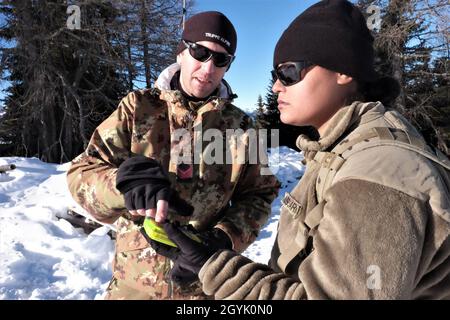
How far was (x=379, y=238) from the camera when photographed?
90 cm

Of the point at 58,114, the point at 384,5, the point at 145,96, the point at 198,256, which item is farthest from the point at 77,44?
the point at 198,256

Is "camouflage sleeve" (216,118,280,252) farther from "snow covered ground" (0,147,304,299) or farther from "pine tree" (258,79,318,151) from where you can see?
"pine tree" (258,79,318,151)

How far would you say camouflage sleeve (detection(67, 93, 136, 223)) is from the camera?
1.75 metres

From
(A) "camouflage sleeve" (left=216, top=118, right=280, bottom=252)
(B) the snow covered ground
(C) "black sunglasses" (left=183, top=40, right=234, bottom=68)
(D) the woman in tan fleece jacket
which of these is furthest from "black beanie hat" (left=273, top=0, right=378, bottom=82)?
(B) the snow covered ground

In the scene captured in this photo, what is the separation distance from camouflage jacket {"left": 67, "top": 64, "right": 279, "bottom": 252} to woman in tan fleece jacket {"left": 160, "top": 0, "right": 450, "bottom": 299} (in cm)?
57

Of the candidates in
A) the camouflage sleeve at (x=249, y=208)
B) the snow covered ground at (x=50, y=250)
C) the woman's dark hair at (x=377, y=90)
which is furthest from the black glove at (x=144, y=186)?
the snow covered ground at (x=50, y=250)

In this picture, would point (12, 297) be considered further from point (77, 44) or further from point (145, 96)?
point (77, 44)

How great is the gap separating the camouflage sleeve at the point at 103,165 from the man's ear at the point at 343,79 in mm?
1153

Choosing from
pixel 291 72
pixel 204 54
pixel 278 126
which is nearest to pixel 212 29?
pixel 204 54

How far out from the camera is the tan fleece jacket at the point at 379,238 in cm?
90

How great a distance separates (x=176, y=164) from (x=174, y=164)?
13mm
